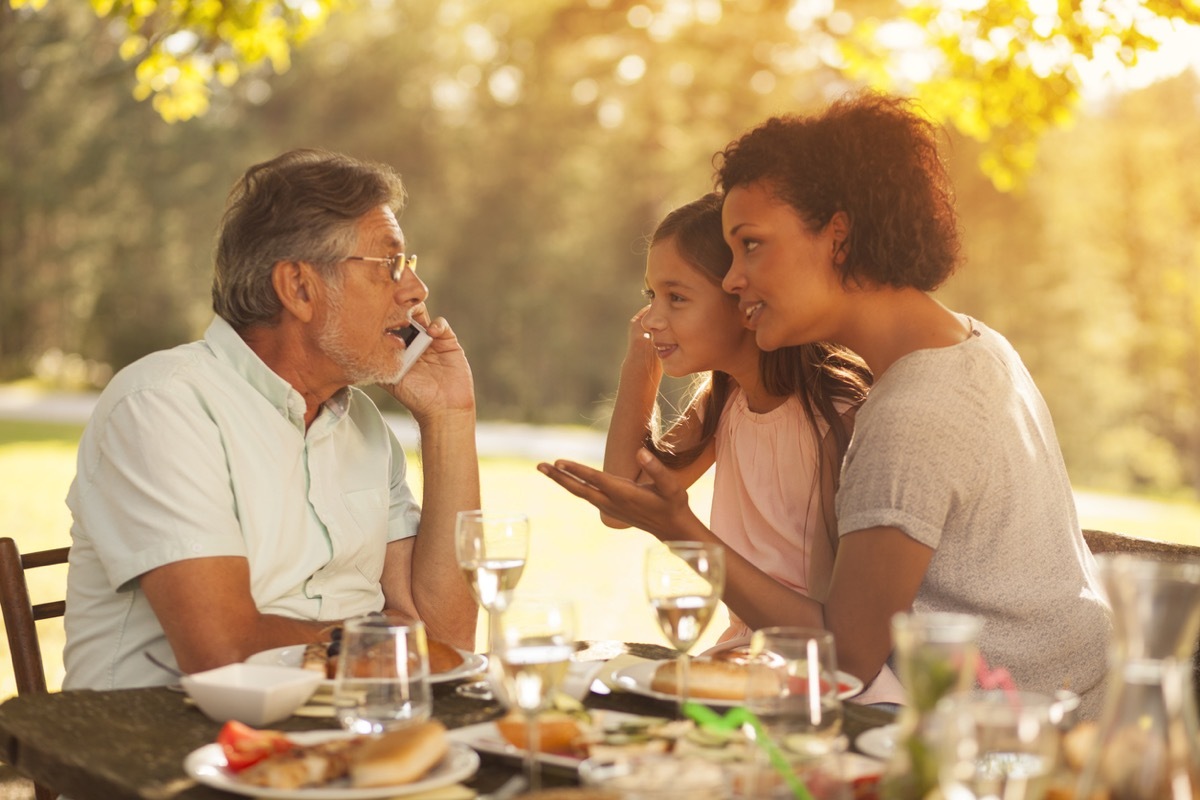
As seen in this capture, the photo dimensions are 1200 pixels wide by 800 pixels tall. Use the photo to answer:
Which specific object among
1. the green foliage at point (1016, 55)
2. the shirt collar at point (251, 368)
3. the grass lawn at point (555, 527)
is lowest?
the grass lawn at point (555, 527)

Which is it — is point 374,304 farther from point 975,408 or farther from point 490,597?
point 975,408

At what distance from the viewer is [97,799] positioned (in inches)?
73.8

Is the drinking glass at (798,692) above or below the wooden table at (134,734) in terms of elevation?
above

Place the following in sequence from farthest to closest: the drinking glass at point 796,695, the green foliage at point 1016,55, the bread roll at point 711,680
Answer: the green foliage at point 1016,55 → the bread roll at point 711,680 → the drinking glass at point 796,695

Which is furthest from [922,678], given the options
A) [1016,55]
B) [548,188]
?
[548,188]

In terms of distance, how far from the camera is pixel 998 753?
1.31m

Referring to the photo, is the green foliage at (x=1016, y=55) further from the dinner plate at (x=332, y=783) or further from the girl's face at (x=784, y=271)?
the dinner plate at (x=332, y=783)

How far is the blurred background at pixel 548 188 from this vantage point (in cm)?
2509

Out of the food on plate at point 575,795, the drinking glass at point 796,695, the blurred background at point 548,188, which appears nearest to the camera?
the food on plate at point 575,795

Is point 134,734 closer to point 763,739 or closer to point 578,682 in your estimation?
point 578,682

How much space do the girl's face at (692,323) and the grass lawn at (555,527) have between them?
10.9 ft

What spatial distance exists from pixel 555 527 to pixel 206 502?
8976mm

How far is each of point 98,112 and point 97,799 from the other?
2697 centimetres

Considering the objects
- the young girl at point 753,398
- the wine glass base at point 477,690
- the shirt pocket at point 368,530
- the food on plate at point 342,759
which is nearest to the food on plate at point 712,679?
the wine glass base at point 477,690
